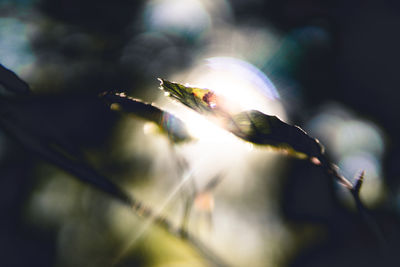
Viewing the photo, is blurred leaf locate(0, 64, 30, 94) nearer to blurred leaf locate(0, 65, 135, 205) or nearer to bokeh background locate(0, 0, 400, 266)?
blurred leaf locate(0, 65, 135, 205)

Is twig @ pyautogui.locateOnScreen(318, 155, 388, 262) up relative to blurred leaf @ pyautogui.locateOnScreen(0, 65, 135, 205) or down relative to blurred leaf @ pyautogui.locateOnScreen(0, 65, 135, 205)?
up

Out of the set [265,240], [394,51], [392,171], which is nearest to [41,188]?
[265,240]

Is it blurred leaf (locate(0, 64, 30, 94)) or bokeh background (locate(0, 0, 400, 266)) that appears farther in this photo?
bokeh background (locate(0, 0, 400, 266))

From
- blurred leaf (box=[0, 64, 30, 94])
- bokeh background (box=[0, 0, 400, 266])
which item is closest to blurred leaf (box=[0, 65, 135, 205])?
blurred leaf (box=[0, 64, 30, 94])

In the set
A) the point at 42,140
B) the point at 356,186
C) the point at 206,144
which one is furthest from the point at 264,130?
the point at 206,144

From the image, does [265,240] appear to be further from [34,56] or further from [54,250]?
[34,56]

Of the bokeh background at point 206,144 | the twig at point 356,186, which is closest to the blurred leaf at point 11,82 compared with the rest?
the twig at point 356,186

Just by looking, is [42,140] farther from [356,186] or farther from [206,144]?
[206,144]

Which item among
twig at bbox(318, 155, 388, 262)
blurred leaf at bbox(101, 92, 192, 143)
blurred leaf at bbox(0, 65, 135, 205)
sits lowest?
blurred leaf at bbox(0, 65, 135, 205)
